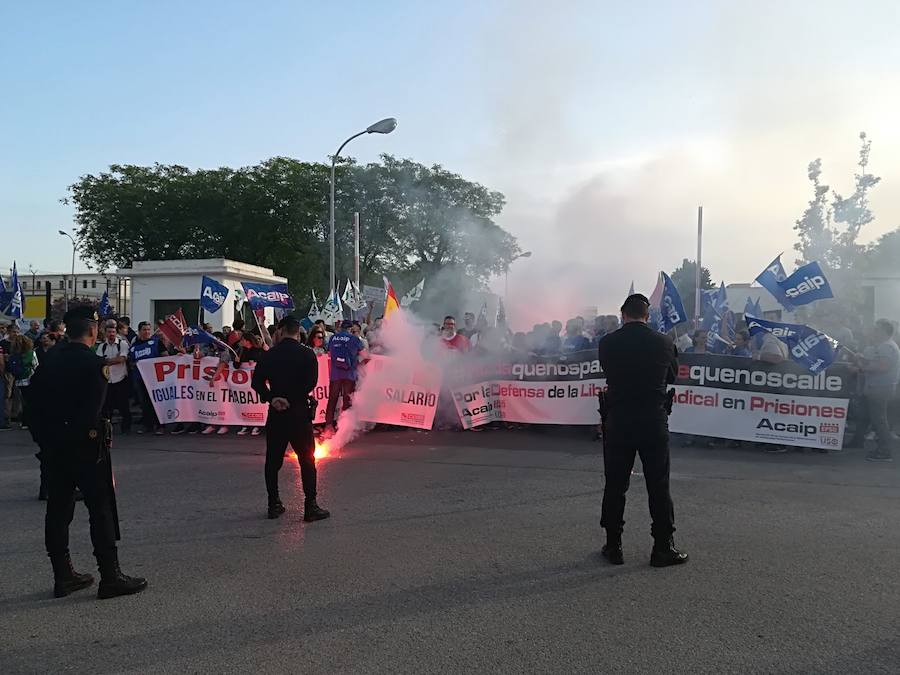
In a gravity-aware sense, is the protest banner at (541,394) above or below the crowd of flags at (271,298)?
below

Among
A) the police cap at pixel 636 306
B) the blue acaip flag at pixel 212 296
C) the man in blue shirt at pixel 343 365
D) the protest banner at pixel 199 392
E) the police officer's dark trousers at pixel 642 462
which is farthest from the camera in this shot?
the blue acaip flag at pixel 212 296

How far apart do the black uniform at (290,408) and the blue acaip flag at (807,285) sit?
26.4 feet

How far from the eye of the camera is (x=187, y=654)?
3479mm

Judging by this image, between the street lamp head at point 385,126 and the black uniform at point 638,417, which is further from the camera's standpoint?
the street lamp head at point 385,126

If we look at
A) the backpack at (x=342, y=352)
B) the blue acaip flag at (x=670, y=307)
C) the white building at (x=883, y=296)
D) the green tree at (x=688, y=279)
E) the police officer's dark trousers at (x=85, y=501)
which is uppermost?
the green tree at (x=688, y=279)

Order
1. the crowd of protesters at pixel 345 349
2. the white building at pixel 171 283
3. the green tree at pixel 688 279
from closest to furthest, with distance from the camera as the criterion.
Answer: the crowd of protesters at pixel 345 349, the white building at pixel 171 283, the green tree at pixel 688 279

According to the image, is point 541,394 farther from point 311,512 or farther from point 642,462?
point 642,462

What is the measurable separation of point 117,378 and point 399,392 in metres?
4.34

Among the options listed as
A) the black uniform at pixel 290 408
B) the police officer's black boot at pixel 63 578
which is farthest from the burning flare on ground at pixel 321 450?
the police officer's black boot at pixel 63 578

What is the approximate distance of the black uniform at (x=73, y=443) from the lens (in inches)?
169

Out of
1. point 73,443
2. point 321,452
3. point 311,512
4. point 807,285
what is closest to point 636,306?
point 311,512

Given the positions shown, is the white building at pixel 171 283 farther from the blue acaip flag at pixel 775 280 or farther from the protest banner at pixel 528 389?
the blue acaip flag at pixel 775 280

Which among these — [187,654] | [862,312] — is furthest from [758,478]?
[862,312]

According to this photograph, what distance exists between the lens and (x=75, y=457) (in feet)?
14.2
